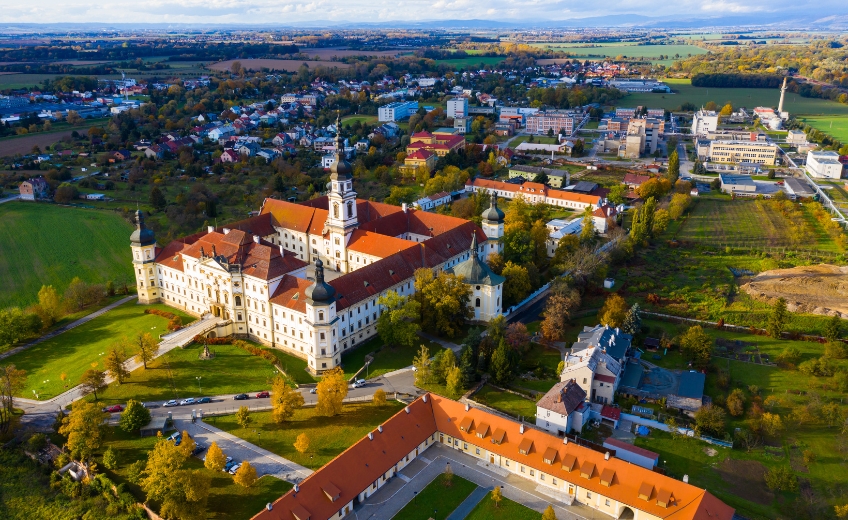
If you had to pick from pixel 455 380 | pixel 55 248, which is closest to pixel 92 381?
pixel 455 380

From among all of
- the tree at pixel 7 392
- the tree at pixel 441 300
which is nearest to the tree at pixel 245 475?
the tree at pixel 7 392

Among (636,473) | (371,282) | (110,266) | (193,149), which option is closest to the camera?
(636,473)

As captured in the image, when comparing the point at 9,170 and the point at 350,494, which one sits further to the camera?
the point at 9,170

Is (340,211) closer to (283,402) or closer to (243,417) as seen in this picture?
(283,402)

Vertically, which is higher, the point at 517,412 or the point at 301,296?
the point at 301,296

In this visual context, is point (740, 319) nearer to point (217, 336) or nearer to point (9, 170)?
point (217, 336)

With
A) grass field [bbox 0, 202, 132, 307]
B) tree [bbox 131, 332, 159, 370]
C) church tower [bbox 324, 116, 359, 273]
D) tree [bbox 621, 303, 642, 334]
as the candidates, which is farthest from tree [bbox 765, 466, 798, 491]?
grass field [bbox 0, 202, 132, 307]

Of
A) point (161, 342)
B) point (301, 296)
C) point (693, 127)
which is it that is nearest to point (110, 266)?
point (161, 342)
